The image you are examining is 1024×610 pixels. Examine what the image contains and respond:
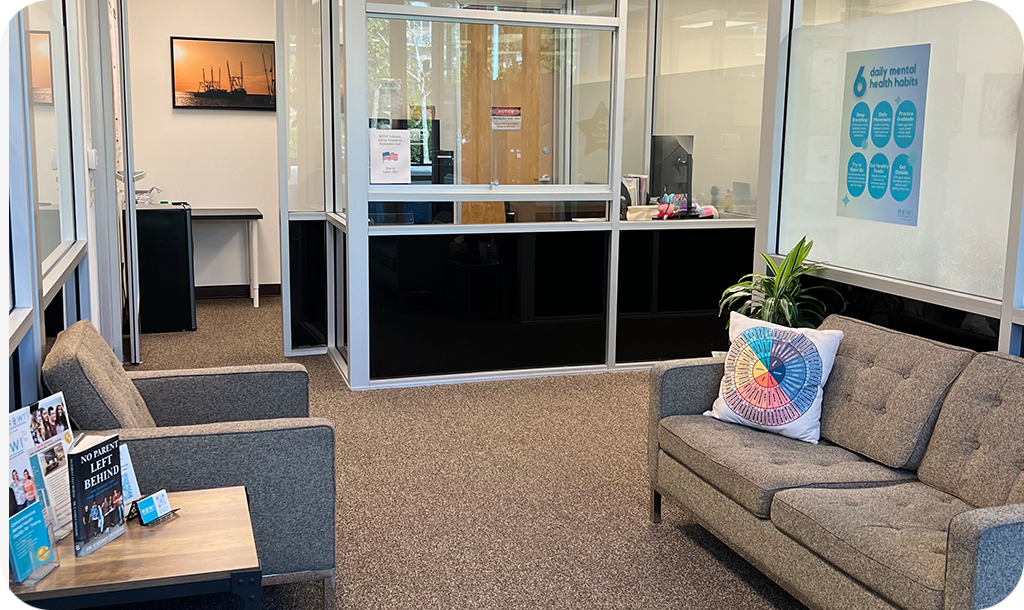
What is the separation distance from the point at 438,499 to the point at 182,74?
18.5 feet

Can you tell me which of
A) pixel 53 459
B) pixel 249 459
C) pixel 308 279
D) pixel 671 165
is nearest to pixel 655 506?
pixel 249 459

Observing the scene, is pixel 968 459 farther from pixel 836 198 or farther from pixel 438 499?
pixel 438 499

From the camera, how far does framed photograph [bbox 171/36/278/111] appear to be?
307 inches

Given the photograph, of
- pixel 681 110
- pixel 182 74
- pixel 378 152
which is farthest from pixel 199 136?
pixel 681 110

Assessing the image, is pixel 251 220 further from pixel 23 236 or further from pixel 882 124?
pixel 882 124

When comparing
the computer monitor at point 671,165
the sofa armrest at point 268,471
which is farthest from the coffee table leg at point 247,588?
the computer monitor at point 671,165

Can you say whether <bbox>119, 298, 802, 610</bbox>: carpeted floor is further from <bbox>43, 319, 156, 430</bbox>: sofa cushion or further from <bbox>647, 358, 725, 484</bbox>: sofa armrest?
<bbox>43, 319, 156, 430</bbox>: sofa cushion

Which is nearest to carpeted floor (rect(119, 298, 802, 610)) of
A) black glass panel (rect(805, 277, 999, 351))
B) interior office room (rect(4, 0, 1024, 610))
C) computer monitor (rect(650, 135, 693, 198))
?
interior office room (rect(4, 0, 1024, 610))

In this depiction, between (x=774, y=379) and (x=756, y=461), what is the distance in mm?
414

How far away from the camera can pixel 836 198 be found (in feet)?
12.0

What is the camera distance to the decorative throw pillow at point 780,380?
3105 mm

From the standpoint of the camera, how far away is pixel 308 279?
244 inches

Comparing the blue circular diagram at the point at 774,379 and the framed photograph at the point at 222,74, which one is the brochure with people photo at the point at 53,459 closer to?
the blue circular diagram at the point at 774,379

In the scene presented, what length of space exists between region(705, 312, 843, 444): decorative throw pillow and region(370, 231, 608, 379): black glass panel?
2.35m
